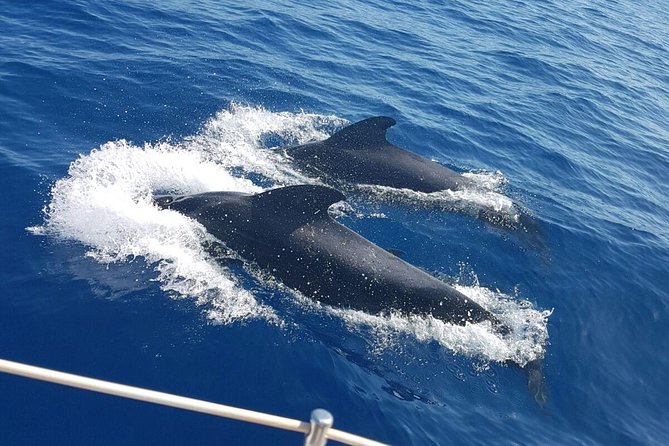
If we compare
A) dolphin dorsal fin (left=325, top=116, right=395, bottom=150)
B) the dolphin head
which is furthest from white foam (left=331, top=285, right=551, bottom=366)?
dolphin dorsal fin (left=325, top=116, right=395, bottom=150)

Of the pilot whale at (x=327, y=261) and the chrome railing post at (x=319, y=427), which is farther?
the pilot whale at (x=327, y=261)

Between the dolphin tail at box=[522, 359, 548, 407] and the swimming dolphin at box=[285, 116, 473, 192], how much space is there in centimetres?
539

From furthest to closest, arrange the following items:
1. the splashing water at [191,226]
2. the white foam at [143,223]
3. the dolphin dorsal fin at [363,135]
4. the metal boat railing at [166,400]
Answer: the dolphin dorsal fin at [363,135]
the splashing water at [191,226]
the white foam at [143,223]
the metal boat railing at [166,400]

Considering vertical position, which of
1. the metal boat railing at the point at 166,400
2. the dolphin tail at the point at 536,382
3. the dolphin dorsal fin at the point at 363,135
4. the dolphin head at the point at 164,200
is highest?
the metal boat railing at the point at 166,400

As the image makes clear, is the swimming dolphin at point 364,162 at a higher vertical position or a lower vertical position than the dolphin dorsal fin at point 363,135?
lower

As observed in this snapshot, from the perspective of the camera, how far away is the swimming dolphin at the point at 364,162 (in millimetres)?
14273

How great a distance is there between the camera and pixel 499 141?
1916 centimetres

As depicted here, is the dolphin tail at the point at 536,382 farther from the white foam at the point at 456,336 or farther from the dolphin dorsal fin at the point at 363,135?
the dolphin dorsal fin at the point at 363,135

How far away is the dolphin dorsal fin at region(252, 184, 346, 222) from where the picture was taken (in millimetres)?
9914

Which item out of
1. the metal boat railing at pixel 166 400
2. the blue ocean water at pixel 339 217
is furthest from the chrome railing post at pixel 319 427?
the blue ocean water at pixel 339 217

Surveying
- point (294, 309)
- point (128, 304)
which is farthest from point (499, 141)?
point (128, 304)

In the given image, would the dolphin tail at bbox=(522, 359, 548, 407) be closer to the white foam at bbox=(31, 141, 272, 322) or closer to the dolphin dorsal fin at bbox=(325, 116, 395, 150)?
the white foam at bbox=(31, 141, 272, 322)

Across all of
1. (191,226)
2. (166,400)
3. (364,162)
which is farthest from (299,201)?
(166,400)

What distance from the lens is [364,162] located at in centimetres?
1440
